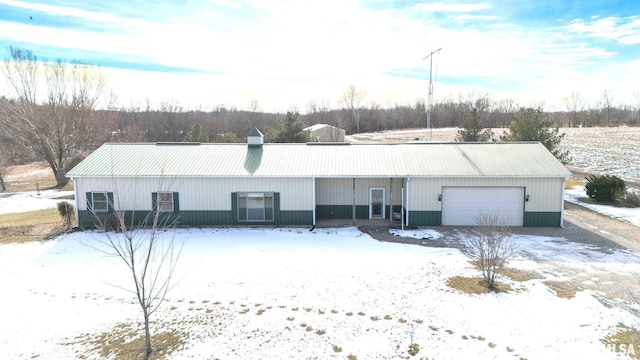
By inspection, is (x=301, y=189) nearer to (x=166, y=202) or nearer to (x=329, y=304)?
(x=166, y=202)

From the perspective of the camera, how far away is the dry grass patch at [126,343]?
759cm

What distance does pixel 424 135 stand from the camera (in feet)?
209

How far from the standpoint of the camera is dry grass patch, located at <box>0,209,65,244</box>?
1655 centimetres

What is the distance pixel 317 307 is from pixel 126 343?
4.21 metres

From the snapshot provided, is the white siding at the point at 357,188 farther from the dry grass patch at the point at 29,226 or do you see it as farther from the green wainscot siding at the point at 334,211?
the dry grass patch at the point at 29,226

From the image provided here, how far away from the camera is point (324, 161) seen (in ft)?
62.7

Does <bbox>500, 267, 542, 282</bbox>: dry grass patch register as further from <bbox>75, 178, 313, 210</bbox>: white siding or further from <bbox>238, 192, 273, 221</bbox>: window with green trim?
<bbox>238, 192, 273, 221</bbox>: window with green trim

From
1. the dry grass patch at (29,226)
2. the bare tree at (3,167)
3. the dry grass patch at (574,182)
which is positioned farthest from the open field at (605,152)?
the bare tree at (3,167)

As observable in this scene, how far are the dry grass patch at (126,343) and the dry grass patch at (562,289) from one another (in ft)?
30.8

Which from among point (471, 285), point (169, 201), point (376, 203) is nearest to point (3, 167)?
point (169, 201)

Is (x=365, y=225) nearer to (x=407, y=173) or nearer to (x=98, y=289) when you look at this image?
(x=407, y=173)

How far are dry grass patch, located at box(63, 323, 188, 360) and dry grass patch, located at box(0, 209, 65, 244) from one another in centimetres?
1051

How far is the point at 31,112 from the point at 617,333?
42.4 m

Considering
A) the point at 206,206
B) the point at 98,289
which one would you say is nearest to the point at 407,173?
the point at 206,206
